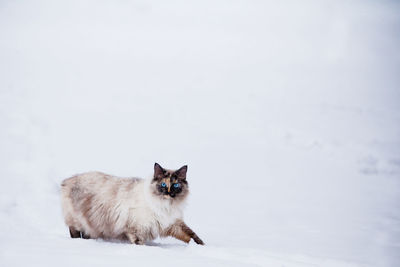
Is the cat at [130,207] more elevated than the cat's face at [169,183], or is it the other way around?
the cat's face at [169,183]

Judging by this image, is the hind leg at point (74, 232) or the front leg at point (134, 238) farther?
the hind leg at point (74, 232)

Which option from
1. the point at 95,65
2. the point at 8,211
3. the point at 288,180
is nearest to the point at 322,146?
the point at 288,180

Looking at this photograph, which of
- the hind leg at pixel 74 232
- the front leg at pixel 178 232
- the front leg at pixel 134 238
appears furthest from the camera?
the hind leg at pixel 74 232

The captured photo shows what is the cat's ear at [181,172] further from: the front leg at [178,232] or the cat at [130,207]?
the front leg at [178,232]

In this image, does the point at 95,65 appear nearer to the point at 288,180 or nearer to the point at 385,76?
the point at 288,180

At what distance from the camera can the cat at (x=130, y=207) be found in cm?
458

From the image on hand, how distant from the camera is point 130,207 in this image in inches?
183

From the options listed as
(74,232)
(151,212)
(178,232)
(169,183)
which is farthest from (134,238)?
(74,232)

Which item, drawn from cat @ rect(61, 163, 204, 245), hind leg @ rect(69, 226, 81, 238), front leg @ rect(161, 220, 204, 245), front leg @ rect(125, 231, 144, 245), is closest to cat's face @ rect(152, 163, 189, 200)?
cat @ rect(61, 163, 204, 245)

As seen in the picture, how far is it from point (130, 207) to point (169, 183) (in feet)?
→ 1.69

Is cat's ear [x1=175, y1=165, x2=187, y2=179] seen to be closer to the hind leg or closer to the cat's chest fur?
the cat's chest fur

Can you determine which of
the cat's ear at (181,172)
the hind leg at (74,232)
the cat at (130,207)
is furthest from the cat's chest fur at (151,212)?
the hind leg at (74,232)

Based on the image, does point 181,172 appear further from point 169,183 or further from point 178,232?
point 178,232

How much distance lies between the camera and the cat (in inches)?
180
